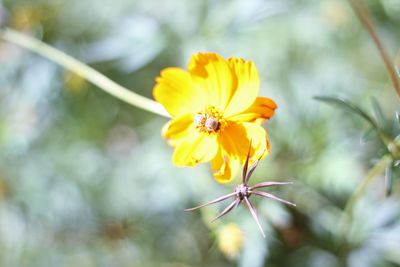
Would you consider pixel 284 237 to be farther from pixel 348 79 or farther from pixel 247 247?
pixel 348 79

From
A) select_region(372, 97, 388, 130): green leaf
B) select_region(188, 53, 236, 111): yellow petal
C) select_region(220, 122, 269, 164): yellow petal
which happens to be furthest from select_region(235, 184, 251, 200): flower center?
select_region(372, 97, 388, 130): green leaf

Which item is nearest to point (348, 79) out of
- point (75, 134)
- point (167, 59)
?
point (167, 59)

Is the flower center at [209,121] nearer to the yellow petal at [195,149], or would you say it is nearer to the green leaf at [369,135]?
the yellow petal at [195,149]

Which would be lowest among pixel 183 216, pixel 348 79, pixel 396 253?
pixel 396 253

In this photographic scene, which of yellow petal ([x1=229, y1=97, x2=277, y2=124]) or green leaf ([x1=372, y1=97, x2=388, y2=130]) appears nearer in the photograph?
yellow petal ([x1=229, y1=97, x2=277, y2=124])

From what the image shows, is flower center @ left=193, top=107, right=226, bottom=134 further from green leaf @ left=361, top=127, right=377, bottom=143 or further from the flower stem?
green leaf @ left=361, top=127, right=377, bottom=143

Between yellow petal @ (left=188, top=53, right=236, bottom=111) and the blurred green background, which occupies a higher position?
the blurred green background

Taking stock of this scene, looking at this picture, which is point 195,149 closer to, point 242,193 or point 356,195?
point 242,193
